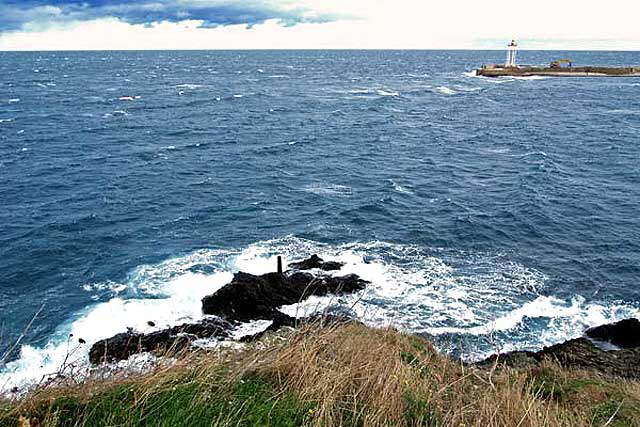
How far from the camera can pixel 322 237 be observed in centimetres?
2905

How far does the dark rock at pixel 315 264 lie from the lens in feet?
79.7

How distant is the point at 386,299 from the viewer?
73.4 ft

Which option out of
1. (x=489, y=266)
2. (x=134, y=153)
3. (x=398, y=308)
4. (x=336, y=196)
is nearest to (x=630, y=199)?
(x=489, y=266)

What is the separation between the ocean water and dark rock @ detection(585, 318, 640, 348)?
0.65m

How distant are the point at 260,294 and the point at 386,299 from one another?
5.52 meters

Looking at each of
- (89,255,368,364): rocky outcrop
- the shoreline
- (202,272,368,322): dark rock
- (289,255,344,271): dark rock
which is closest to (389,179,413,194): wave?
(289,255,344,271): dark rock

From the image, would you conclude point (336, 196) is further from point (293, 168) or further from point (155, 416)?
point (155, 416)

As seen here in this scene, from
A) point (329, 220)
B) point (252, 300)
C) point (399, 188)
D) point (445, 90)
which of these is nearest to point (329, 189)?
point (399, 188)

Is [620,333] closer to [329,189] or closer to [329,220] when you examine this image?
[329,220]

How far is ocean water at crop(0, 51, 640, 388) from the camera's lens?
21141 millimetres

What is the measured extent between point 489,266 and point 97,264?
64.4 ft

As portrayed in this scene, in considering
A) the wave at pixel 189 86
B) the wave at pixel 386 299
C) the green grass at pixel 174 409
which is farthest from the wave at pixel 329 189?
the wave at pixel 189 86

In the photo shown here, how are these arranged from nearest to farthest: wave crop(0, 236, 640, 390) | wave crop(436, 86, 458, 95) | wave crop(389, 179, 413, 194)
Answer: wave crop(0, 236, 640, 390), wave crop(389, 179, 413, 194), wave crop(436, 86, 458, 95)

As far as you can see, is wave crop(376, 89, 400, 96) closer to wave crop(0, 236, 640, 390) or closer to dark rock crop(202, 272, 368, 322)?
wave crop(0, 236, 640, 390)
